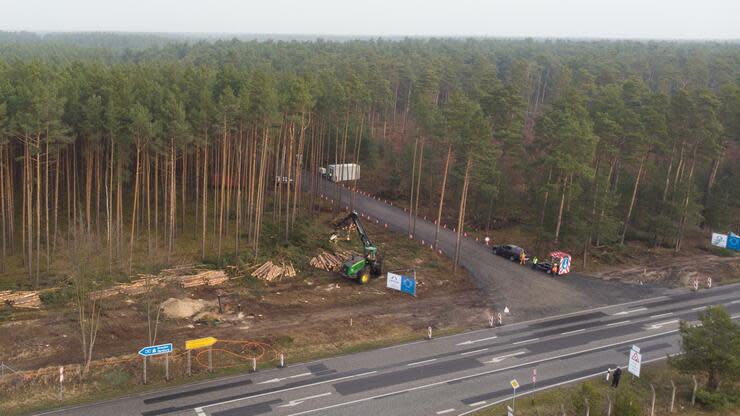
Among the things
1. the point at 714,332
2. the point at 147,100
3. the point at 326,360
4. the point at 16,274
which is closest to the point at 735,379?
the point at 714,332

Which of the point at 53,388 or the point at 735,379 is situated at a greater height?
the point at 735,379

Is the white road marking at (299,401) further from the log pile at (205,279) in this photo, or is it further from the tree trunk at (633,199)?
the tree trunk at (633,199)

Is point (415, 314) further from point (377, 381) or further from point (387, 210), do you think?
point (387, 210)

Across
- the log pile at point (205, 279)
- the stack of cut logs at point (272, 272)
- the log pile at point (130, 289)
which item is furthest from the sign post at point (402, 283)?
the log pile at point (130, 289)

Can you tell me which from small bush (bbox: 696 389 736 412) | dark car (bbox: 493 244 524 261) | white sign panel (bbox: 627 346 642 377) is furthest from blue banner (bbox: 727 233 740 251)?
white sign panel (bbox: 627 346 642 377)

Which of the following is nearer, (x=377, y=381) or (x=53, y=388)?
(x=53, y=388)

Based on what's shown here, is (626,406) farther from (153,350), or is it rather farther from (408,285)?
(153,350)

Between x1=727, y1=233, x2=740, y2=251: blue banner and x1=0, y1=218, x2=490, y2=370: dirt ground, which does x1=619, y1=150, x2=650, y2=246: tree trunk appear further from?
x1=0, y1=218, x2=490, y2=370: dirt ground
